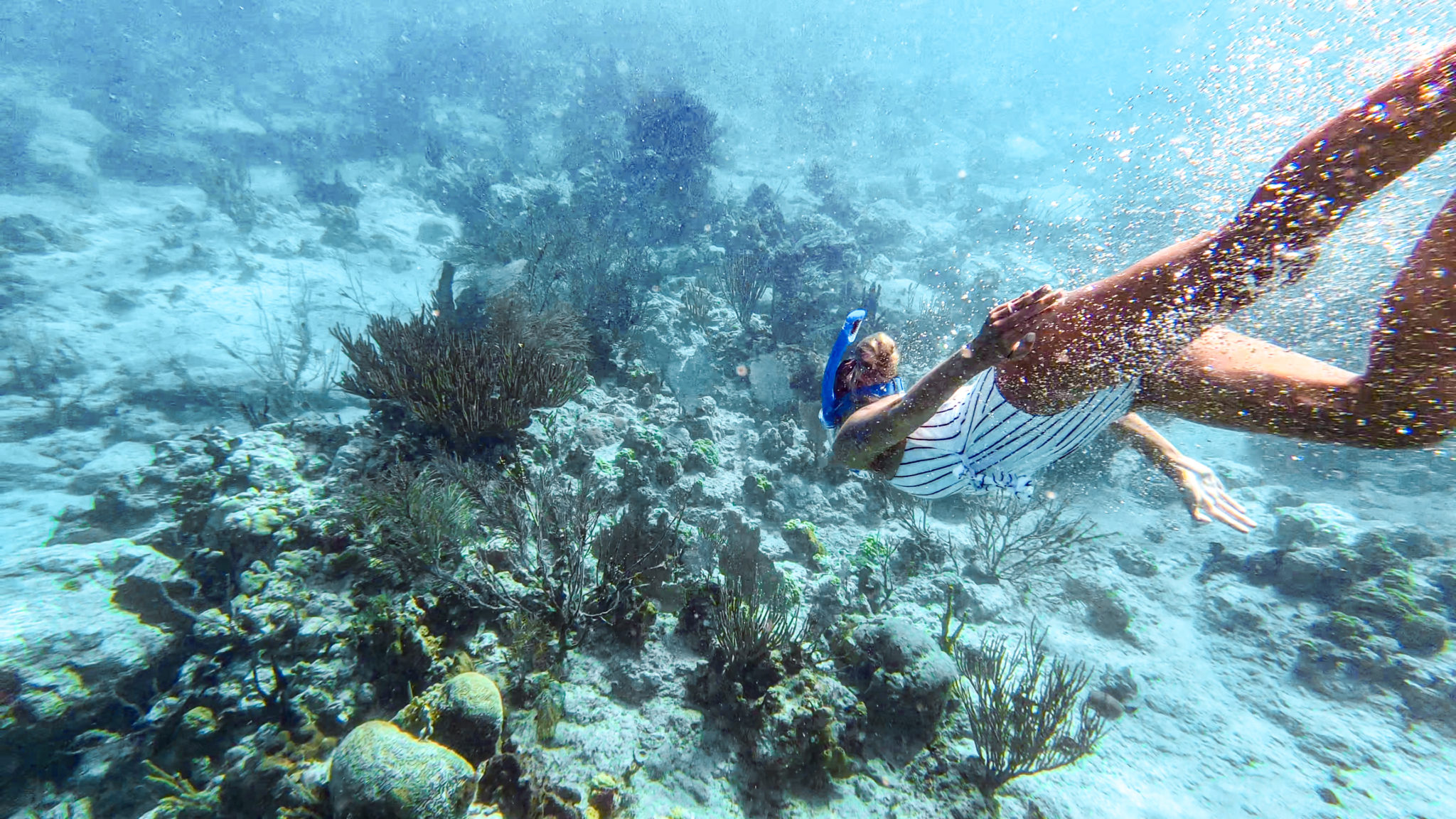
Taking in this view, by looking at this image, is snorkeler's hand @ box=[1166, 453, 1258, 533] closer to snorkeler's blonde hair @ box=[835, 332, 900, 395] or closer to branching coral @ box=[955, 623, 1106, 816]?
snorkeler's blonde hair @ box=[835, 332, 900, 395]

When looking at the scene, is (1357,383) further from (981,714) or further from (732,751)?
(732,751)

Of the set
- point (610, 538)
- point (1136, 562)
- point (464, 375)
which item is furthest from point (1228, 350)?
point (1136, 562)

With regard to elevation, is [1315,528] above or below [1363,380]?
above

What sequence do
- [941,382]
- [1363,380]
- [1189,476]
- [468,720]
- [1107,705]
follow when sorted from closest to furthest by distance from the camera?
[1363,380], [941,382], [1189,476], [468,720], [1107,705]

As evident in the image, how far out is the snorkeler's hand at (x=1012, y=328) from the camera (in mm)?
1558

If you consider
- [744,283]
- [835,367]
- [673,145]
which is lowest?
[835,367]

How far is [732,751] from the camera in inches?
118

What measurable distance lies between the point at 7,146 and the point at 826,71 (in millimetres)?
31273

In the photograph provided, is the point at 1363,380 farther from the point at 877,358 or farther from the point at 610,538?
the point at 610,538

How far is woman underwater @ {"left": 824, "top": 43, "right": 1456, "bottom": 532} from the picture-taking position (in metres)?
1.25

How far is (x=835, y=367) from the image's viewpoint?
8.42 ft

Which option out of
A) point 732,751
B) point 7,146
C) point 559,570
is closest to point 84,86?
point 7,146

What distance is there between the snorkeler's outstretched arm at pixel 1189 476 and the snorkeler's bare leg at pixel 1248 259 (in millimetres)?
813

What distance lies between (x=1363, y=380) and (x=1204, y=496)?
1022 mm
